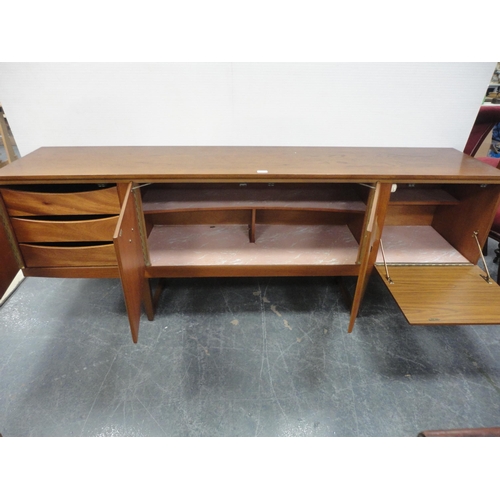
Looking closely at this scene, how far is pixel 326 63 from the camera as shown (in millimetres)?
1575

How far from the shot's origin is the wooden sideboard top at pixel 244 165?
130 cm

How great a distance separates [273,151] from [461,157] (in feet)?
3.08

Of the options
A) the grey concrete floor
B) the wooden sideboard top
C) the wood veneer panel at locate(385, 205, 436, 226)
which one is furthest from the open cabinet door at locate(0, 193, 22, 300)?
the wood veneer panel at locate(385, 205, 436, 226)

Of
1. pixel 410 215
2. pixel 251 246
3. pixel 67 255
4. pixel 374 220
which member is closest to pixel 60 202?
pixel 67 255

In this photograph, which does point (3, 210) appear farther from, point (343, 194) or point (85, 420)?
point (343, 194)

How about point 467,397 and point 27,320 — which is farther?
point 27,320

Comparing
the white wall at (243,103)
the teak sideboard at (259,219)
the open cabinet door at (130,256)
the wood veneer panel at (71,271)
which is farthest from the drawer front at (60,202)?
the white wall at (243,103)

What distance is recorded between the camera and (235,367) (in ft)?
4.72

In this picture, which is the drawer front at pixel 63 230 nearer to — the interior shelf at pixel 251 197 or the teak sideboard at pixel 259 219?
the teak sideboard at pixel 259 219

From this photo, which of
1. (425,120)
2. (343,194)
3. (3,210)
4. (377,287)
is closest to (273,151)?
(343,194)

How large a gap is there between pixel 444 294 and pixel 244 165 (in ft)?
3.30

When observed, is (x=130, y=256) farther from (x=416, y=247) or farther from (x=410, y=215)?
(x=410, y=215)

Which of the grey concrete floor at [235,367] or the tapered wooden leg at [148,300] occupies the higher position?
the tapered wooden leg at [148,300]

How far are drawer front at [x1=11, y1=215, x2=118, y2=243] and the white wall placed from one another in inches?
24.2
